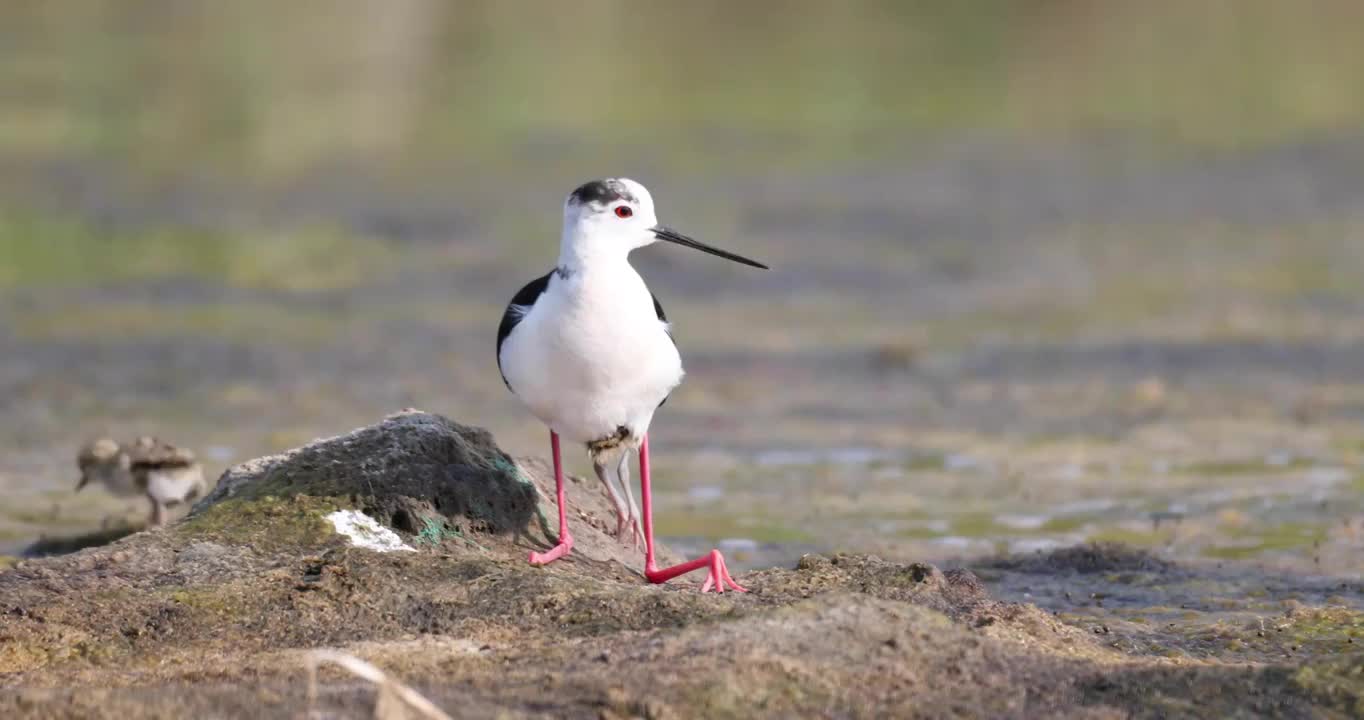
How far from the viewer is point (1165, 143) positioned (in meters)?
21.1

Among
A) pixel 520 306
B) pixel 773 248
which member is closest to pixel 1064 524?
pixel 520 306

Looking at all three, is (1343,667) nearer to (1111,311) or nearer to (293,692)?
(293,692)

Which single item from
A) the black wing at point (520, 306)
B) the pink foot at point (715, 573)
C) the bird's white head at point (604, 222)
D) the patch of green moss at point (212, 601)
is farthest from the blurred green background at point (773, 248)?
the patch of green moss at point (212, 601)

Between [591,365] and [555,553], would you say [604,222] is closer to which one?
[591,365]

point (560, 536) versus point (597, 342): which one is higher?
point (597, 342)

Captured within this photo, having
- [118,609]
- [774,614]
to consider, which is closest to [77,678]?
[118,609]

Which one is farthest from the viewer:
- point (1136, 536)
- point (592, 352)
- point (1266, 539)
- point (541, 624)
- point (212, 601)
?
point (1136, 536)

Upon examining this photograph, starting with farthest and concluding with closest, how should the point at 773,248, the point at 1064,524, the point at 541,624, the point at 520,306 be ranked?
the point at 773,248
the point at 1064,524
the point at 520,306
the point at 541,624

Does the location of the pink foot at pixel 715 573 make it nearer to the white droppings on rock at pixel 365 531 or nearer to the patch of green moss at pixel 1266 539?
the white droppings on rock at pixel 365 531

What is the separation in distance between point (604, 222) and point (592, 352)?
1.61 ft

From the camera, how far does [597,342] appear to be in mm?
6328

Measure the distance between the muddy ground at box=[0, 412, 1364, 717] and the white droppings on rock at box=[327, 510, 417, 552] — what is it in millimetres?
33

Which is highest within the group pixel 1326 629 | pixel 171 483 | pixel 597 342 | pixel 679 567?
pixel 171 483

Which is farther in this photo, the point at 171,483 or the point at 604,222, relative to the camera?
the point at 171,483
